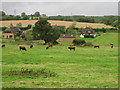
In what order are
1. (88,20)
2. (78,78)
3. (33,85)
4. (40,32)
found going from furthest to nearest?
(88,20)
(40,32)
(78,78)
(33,85)

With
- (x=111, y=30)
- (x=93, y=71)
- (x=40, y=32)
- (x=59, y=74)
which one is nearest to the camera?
(x=59, y=74)

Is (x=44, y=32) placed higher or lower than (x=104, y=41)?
higher

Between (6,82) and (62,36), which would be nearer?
(6,82)

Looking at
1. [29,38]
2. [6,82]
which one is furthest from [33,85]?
[29,38]

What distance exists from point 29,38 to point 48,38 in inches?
708

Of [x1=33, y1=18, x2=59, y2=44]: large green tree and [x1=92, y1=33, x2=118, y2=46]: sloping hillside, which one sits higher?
[x1=33, y1=18, x2=59, y2=44]: large green tree

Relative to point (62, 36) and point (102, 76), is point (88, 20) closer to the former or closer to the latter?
point (62, 36)

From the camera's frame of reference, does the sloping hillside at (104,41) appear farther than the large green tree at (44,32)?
Yes

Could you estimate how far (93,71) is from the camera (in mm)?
14945

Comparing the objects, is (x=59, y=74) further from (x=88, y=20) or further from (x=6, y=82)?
(x=88, y=20)

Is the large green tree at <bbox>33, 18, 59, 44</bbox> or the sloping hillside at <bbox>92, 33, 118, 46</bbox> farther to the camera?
the sloping hillside at <bbox>92, 33, 118, 46</bbox>

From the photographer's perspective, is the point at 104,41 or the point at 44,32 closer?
the point at 44,32

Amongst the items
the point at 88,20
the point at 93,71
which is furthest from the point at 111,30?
the point at 93,71

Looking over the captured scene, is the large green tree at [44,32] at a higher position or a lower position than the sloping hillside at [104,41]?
higher
